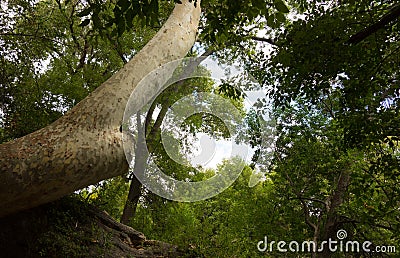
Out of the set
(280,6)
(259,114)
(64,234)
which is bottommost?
(64,234)

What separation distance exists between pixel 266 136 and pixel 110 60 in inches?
188

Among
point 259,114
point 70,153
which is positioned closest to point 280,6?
point 70,153

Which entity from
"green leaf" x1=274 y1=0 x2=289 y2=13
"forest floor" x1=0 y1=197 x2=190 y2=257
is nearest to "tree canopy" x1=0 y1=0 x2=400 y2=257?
"green leaf" x1=274 y1=0 x2=289 y2=13

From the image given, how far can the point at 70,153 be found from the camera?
2949 mm

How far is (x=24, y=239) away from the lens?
3.78 metres

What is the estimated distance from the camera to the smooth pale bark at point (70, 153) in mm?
2846

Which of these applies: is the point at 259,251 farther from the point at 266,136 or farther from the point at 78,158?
the point at 78,158

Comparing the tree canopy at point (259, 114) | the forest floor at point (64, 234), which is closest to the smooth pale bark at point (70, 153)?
the tree canopy at point (259, 114)

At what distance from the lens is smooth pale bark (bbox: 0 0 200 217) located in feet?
9.34

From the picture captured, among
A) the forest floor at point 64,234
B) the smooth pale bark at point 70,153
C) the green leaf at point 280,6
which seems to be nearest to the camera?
the green leaf at point 280,6

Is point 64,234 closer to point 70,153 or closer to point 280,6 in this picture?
point 70,153

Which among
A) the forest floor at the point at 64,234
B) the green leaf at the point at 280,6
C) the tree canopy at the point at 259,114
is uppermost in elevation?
the tree canopy at the point at 259,114

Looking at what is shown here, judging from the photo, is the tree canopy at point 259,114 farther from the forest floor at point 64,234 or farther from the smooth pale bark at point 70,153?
the forest floor at point 64,234

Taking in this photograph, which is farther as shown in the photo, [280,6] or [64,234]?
[64,234]
